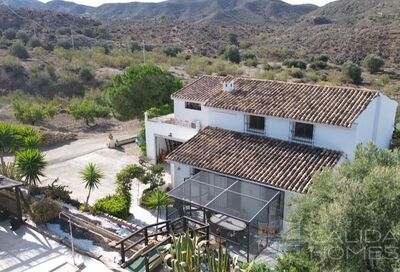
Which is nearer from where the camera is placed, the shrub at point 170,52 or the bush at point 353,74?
the bush at point 353,74

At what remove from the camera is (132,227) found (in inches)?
747

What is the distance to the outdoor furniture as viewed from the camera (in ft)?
57.6

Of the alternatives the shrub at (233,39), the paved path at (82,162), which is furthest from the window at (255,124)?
the shrub at (233,39)

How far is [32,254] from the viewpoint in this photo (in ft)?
54.4

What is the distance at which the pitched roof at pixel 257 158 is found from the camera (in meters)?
19.1

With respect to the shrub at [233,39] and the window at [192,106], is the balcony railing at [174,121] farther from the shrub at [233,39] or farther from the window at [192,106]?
the shrub at [233,39]

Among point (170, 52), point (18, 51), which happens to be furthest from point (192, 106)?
point (170, 52)

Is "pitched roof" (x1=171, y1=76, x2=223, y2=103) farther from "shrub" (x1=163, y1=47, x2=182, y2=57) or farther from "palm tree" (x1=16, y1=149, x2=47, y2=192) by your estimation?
"shrub" (x1=163, y1=47, x2=182, y2=57)

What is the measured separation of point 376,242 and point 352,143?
10920 millimetres

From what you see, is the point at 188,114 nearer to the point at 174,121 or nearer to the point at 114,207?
the point at 174,121

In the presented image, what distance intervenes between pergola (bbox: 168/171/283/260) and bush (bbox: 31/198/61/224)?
18.9 ft

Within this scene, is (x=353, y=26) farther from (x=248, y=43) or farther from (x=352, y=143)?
(x=352, y=143)

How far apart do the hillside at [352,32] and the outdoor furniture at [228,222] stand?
2435 inches

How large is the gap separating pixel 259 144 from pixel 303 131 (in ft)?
8.32
